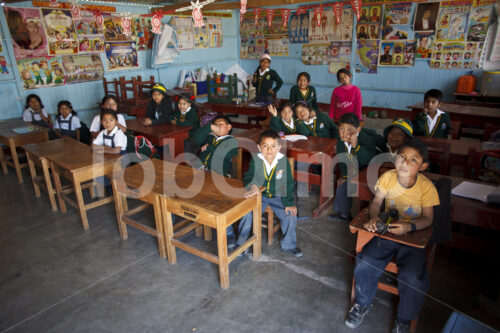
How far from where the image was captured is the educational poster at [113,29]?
667 cm

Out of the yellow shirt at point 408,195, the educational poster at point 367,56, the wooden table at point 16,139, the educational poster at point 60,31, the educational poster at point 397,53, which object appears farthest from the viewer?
the educational poster at point 367,56

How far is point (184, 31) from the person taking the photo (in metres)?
8.06

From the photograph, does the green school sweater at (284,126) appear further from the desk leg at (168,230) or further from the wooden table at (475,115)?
the wooden table at (475,115)

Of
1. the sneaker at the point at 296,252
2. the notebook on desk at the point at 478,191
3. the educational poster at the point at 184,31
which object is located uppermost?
the educational poster at the point at 184,31

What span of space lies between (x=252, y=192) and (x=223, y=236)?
0.37 metres

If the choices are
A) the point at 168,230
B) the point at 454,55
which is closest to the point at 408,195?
the point at 168,230

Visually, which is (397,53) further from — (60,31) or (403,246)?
(60,31)

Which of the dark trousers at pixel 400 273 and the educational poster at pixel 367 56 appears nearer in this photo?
the dark trousers at pixel 400 273

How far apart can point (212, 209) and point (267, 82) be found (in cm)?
430

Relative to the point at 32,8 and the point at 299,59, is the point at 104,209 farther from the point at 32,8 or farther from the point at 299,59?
the point at 299,59

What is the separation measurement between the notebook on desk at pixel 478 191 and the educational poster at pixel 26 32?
253 inches

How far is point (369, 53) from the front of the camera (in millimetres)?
7750

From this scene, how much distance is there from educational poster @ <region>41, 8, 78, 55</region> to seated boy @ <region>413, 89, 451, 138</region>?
231 inches

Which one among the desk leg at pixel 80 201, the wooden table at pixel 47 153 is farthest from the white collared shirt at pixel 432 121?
the wooden table at pixel 47 153
